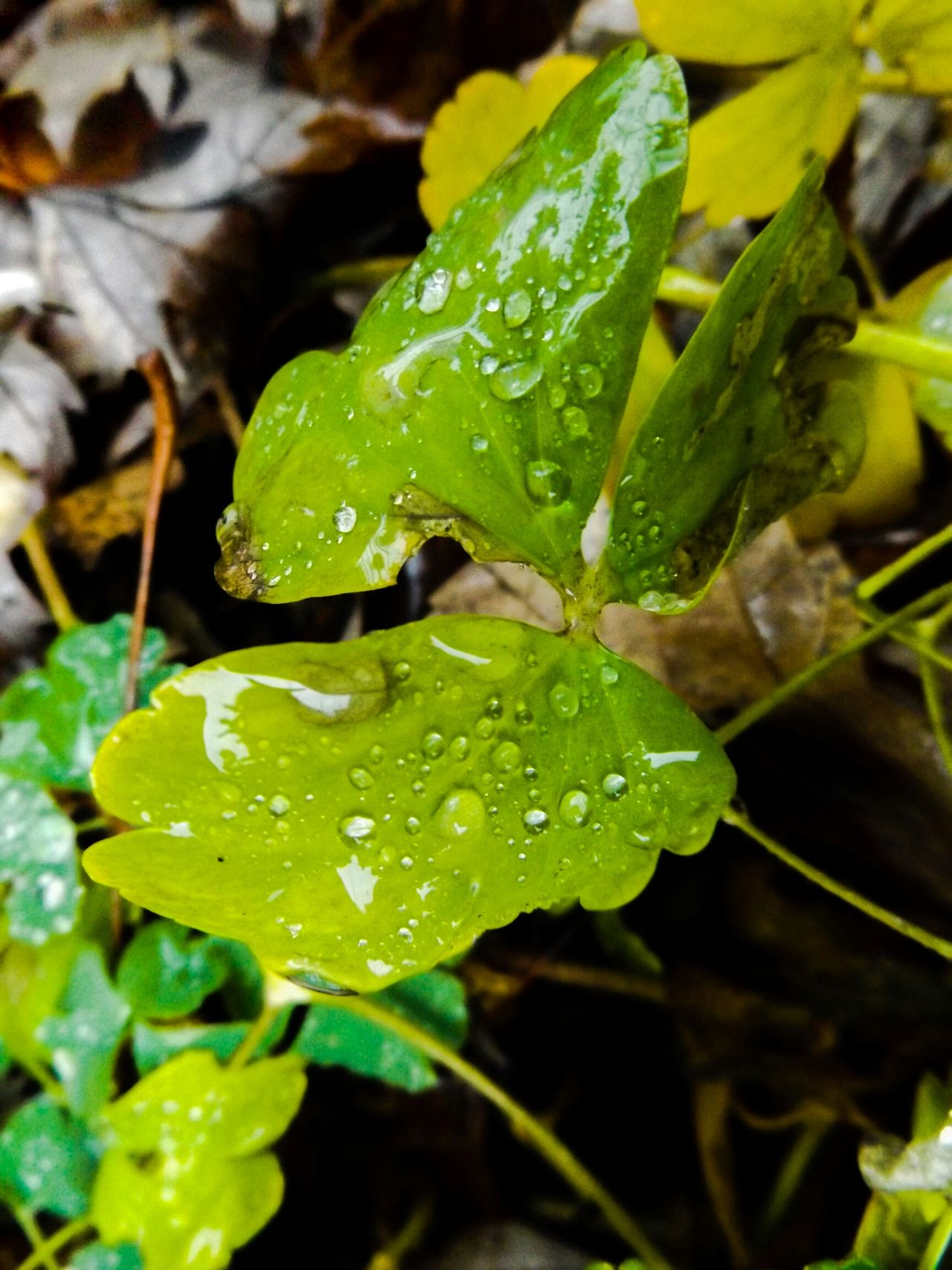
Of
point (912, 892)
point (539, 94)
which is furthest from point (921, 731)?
point (539, 94)

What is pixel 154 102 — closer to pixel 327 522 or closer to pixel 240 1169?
pixel 327 522

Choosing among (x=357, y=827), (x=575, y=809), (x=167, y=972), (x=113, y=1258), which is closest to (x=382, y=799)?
(x=357, y=827)

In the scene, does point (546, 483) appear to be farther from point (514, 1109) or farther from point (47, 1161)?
point (47, 1161)

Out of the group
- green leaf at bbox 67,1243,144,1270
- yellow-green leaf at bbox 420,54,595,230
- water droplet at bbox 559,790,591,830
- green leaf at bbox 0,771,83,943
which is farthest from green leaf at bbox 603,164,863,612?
green leaf at bbox 67,1243,144,1270

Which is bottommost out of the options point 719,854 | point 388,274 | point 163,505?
point 719,854

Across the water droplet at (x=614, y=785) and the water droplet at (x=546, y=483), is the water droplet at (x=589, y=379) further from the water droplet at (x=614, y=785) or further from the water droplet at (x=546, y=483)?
the water droplet at (x=614, y=785)

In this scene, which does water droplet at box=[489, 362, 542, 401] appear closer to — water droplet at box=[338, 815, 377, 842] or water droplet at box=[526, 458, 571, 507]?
water droplet at box=[526, 458, 571, 507]
